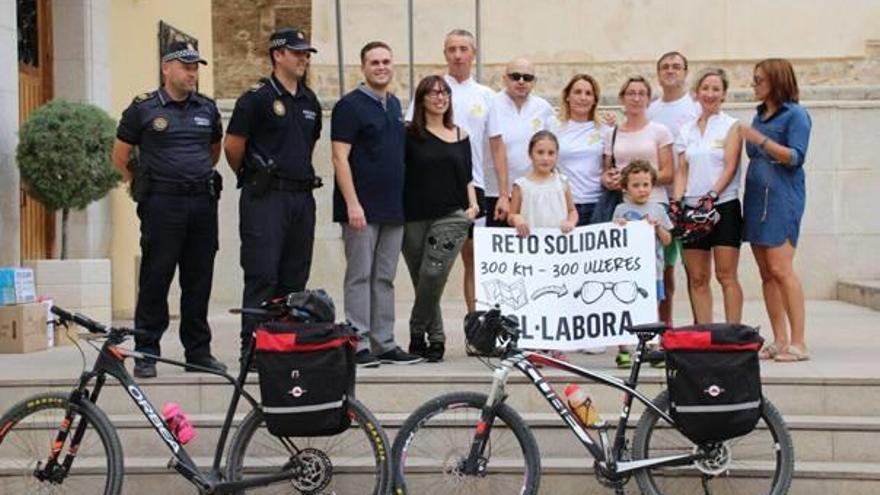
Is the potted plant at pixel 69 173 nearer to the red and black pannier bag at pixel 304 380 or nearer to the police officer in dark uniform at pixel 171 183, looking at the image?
the police officer in dark uniform at pixel 171 183

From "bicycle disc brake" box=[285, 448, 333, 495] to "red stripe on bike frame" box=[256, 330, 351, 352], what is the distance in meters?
0.52

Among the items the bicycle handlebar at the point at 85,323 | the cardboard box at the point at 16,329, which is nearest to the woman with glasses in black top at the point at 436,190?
the bicycle handlebar at the point at 85,323

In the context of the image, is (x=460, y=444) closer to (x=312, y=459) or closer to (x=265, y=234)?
(x=312, y=459)

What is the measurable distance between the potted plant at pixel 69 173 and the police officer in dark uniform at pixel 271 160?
114 inches

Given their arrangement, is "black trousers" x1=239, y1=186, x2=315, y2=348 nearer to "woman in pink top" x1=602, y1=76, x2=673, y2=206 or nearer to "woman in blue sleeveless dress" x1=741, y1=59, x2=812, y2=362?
"woman in pink top" x1=602, y1=76, x2=673, y2=206

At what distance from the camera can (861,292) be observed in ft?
43.2

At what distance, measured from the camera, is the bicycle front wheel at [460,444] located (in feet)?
21.6

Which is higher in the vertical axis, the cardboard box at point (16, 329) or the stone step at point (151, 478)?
the cardboard box at point (16, 329)

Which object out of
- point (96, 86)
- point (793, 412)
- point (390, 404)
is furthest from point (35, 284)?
point (793, 412)

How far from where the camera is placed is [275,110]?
319 inches

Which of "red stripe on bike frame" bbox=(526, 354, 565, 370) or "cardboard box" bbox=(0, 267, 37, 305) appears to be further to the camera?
"cardboard box" bbox=(0, 267, 37, 305)

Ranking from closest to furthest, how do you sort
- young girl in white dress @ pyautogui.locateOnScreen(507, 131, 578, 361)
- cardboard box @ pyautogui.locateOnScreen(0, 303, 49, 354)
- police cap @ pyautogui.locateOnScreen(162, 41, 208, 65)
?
police cap @ pyautogui.locateOnScreen(162, 41, 208, 65)
young girl in white dress @ pyautogui.locateOnScreen(507, 131, 578, 361)
cardboard box @ pyautogui.locateOnScreen(0, 303, 49, 354)

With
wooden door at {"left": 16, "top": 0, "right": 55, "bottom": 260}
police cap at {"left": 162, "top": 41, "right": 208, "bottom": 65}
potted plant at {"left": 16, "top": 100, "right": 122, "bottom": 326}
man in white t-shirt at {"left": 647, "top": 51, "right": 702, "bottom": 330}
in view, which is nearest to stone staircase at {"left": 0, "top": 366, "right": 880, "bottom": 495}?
man in white t-shirt at {"left": 647, "top": 51, "right": 702, "bottom": 330}

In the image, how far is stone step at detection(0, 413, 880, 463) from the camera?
24.4 feet
